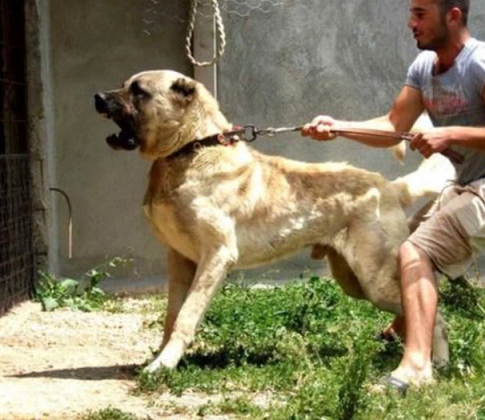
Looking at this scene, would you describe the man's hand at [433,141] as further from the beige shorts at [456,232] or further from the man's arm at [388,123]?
the man's arm at [388,123]

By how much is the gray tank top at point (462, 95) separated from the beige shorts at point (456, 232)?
0.16 meters

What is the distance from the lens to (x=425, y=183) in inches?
272

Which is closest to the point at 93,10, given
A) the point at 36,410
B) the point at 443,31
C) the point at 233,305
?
the point at 233,305

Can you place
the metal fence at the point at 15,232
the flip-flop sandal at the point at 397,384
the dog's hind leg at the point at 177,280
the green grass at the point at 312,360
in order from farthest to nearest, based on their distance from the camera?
the metal fence at the point at 15,232 → the dog's hind leg at the point at 177,280 → the flip-flop sandal at the point at 397,384 → the green grass at the point at 312,360

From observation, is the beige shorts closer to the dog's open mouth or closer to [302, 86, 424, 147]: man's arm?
[302, 86, 424, 147]: man's arm

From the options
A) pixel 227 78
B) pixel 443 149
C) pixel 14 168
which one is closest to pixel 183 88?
pixel 443 149

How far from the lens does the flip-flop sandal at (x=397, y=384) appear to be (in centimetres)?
550

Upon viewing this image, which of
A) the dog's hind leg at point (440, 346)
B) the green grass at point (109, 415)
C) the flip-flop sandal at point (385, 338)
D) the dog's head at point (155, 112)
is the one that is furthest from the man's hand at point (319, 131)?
the green grass at point (109, 415)

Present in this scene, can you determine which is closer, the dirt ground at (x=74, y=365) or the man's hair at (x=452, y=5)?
the dirt ground at (x=74, y=365)

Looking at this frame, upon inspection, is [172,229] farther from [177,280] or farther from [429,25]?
[429,25]

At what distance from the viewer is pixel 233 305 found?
802cm

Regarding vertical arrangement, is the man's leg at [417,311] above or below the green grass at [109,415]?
above

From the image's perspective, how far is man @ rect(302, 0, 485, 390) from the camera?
5820mm

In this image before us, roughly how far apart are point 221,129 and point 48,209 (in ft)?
9.24
